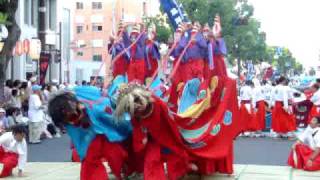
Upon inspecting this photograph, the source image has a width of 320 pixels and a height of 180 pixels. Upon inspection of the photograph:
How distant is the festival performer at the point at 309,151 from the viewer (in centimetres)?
921

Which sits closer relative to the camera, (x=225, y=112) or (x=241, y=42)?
(x=225, y=112)

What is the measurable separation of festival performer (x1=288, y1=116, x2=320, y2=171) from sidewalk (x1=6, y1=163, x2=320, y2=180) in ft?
0.50

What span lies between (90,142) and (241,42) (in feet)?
111

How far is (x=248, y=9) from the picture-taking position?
3862 centimetres

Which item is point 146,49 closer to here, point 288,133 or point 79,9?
point 288,133

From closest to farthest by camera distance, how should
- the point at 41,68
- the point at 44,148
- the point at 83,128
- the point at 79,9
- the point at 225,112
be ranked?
the point at 83,128 < the point at 225,112 < the point at 44,148 < the point at 41,68 < the point at 79,9

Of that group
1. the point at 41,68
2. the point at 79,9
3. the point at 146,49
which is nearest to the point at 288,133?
the point at 146,49

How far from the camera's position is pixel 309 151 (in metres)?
9.41

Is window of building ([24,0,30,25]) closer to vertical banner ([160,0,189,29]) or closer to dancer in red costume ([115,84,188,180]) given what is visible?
vertical banner ([160,0,189,29])

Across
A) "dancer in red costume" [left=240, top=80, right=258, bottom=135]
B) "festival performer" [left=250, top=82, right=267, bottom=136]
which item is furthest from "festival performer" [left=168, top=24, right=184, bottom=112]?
"festival performer" [left=250, top=82, right=267, bottom=136]

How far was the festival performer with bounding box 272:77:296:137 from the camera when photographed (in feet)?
47.6

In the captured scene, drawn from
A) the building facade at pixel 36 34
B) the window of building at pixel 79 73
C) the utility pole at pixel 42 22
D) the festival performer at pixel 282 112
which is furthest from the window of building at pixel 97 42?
the festival performer at pixel 282 112

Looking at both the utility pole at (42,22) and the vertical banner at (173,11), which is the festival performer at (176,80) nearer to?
the vertical banner at (173,11)

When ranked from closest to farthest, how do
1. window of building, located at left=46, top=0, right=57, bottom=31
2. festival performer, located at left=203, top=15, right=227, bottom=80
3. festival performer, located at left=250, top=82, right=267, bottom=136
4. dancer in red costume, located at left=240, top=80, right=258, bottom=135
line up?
festival performer, located at left=203, top=15, right=227, bottom=80, dancer in red costume, located at left=240, top=80, right=258, bottom=135, festival performer, located at left=250, top=82, right=267, bottom=136, window of building, located at left=46, top=0, right=57, bottom=31
